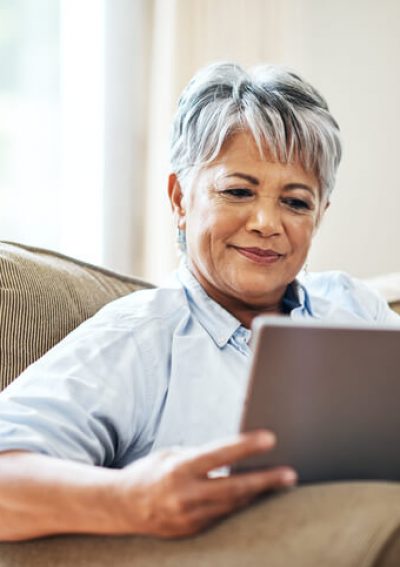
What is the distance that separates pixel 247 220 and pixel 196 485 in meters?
0.64

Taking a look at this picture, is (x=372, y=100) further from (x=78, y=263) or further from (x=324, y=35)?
(x=78, y=263)

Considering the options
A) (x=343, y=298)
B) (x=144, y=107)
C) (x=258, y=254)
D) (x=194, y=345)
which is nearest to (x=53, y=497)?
(x=194, y=345)

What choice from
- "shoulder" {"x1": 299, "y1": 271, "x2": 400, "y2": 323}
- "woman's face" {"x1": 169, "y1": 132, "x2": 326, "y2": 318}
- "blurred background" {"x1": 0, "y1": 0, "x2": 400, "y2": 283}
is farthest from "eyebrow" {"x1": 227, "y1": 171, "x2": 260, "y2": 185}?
"blurred background" {"x1": 0, "y1": 0, "x2": 400, "y2": 283}

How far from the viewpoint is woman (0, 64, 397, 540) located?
90cm

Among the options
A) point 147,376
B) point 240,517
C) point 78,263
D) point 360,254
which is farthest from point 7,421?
point 360,254

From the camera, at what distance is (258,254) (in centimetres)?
145

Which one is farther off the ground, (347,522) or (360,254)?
(347,522)

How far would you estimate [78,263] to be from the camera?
5.35 ft

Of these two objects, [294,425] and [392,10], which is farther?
[392,10]

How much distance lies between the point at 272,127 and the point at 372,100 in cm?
165

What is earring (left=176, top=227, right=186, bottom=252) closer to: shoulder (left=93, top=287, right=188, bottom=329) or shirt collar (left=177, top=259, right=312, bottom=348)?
shirt collar (left=177, top=259, right=312, bottom=348)

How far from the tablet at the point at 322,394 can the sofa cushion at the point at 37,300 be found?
1.90 feet

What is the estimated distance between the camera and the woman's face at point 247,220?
1.42 m

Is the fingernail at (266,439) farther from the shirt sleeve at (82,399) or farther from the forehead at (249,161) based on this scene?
the forehead at (249,161)
